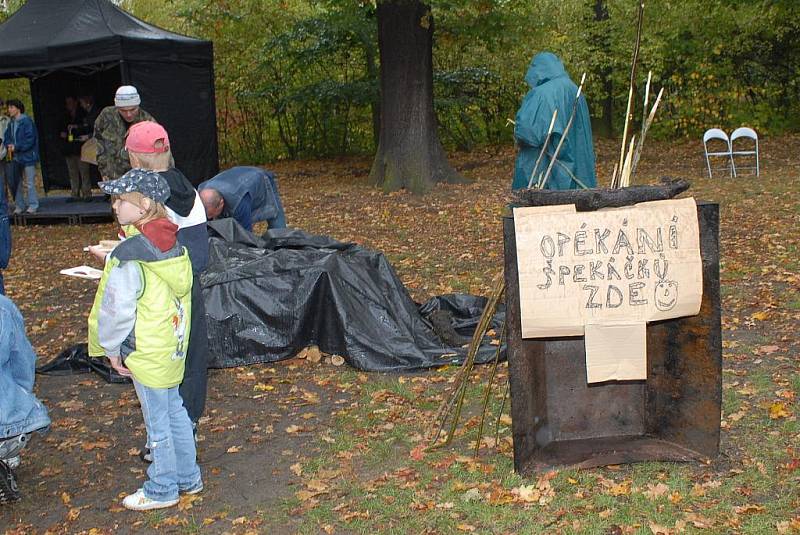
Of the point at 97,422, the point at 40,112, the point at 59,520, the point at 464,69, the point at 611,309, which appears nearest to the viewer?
the point at 611,309

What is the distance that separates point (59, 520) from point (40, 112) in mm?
13747

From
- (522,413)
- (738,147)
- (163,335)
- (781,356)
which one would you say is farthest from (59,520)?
(738,147)

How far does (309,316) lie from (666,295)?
3.03 meters

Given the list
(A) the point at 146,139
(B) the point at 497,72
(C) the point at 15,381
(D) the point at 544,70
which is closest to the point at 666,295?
(A) the point at 146,139

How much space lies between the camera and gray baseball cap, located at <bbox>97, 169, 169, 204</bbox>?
4.14 m

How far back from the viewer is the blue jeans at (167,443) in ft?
13.9

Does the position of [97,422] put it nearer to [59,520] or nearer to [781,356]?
[59,520]

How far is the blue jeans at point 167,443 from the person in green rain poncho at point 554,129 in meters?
3.07

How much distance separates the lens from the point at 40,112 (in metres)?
16.6

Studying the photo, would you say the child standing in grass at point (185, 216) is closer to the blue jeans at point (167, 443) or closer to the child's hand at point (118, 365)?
the blue jeans at point (167, 443)

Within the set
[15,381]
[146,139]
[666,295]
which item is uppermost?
[146,139]

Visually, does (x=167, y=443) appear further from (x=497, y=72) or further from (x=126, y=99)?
(x=497, y=72)

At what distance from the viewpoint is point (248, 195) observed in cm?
747

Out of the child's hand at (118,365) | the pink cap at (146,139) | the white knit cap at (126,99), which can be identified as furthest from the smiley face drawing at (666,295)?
the white knit cap at (126,99)
